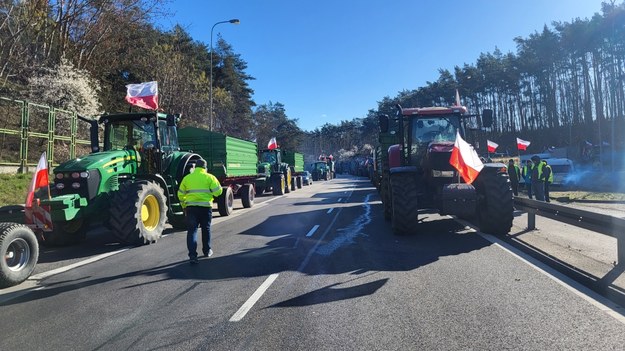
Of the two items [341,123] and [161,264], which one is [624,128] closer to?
[161,264]

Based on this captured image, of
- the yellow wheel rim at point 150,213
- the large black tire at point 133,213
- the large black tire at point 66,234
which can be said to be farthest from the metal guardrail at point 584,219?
the large black tire at point 66,234

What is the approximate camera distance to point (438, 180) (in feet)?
34.8

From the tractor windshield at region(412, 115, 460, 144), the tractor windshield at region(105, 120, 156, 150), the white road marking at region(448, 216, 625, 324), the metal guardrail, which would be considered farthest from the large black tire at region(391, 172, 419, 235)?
the tractor windshield at region(105, 120, 156, 150)

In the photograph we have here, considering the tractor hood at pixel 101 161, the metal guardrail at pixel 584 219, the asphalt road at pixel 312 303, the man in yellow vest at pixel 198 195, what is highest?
the tractor hood at pixel 101 161

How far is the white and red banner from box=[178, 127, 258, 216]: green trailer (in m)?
7.20

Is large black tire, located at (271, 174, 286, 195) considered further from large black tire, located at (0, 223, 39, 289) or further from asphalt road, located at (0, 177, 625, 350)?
large black tire, located at (0, 223, 39, 289)

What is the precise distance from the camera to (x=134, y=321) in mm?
5027

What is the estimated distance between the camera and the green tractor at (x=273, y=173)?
89.1 ft

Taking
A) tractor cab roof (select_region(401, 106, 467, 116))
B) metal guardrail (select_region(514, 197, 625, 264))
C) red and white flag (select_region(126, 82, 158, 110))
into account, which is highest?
red and white flag (select_region(126, 82, 158, 110))

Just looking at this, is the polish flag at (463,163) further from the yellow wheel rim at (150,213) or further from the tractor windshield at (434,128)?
the yellow wheel rim at (150,213)

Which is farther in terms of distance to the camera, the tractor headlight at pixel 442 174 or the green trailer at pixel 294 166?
the green trailer at pixel 294 166

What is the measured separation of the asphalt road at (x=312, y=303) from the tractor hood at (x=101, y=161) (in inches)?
69.9

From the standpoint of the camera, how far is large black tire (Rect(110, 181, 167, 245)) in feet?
30.9

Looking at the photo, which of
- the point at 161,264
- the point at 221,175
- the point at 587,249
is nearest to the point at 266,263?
the point at 161,264
